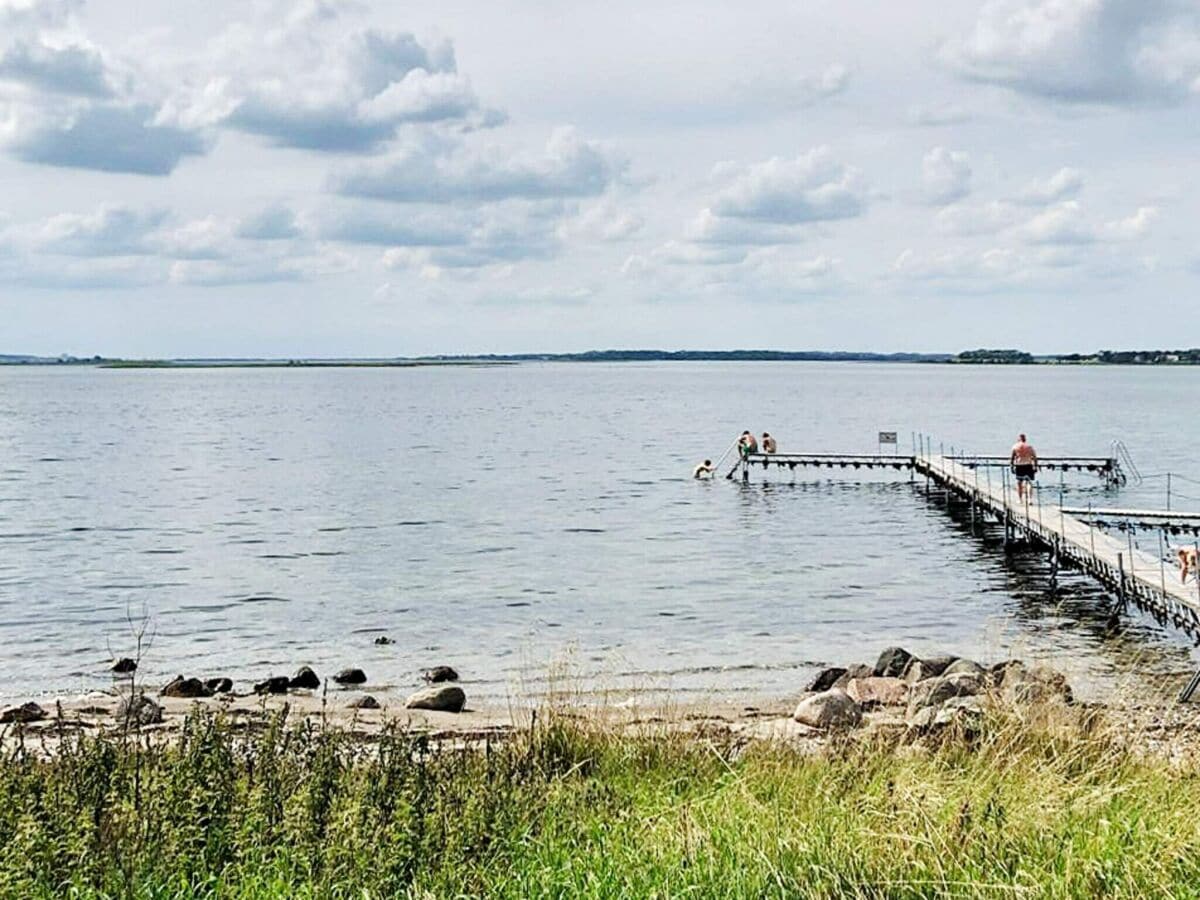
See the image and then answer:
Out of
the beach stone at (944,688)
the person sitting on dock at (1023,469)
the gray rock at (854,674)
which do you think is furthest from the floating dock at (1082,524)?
the gray rock at (854,674)

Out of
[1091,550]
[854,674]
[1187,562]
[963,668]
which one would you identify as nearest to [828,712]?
[854,674]

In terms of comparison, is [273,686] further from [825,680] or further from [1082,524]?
[1082,524]

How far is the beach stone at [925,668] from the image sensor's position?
19023mm

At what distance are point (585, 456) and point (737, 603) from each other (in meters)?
45.4

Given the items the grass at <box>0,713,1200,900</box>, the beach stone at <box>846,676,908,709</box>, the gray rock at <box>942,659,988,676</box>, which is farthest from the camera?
the gray rock at <box>942,659,988,676</box>

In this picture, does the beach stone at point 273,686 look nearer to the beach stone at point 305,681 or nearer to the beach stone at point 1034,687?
the beach stone at point 305,681

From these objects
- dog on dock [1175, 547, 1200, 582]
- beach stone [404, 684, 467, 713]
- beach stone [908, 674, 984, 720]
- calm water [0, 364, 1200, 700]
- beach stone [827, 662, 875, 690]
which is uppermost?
dog on dock [1175, 547, 1200, 582]

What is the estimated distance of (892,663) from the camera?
1994 cm

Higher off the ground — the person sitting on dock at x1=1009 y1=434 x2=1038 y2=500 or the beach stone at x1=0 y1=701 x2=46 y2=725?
the person sitting on dock at x1=1009 y1=434 x2=1038 y2=500

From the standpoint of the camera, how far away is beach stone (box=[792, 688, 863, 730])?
50.0ft

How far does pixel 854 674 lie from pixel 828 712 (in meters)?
3.94

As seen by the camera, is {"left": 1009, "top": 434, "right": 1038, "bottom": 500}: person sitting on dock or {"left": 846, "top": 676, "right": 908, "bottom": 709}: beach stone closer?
{"left": 846, "top": 676, "right": 908, "bottom": 709}: beach stone

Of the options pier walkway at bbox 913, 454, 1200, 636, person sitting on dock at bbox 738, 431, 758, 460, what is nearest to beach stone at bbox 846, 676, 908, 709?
pier walkway at bbox 913, 454, 1200, 636

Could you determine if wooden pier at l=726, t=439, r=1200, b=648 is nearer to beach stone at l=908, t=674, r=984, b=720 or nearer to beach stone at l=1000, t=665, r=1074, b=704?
beach stone at l=908, t=674, r=984, b=720
